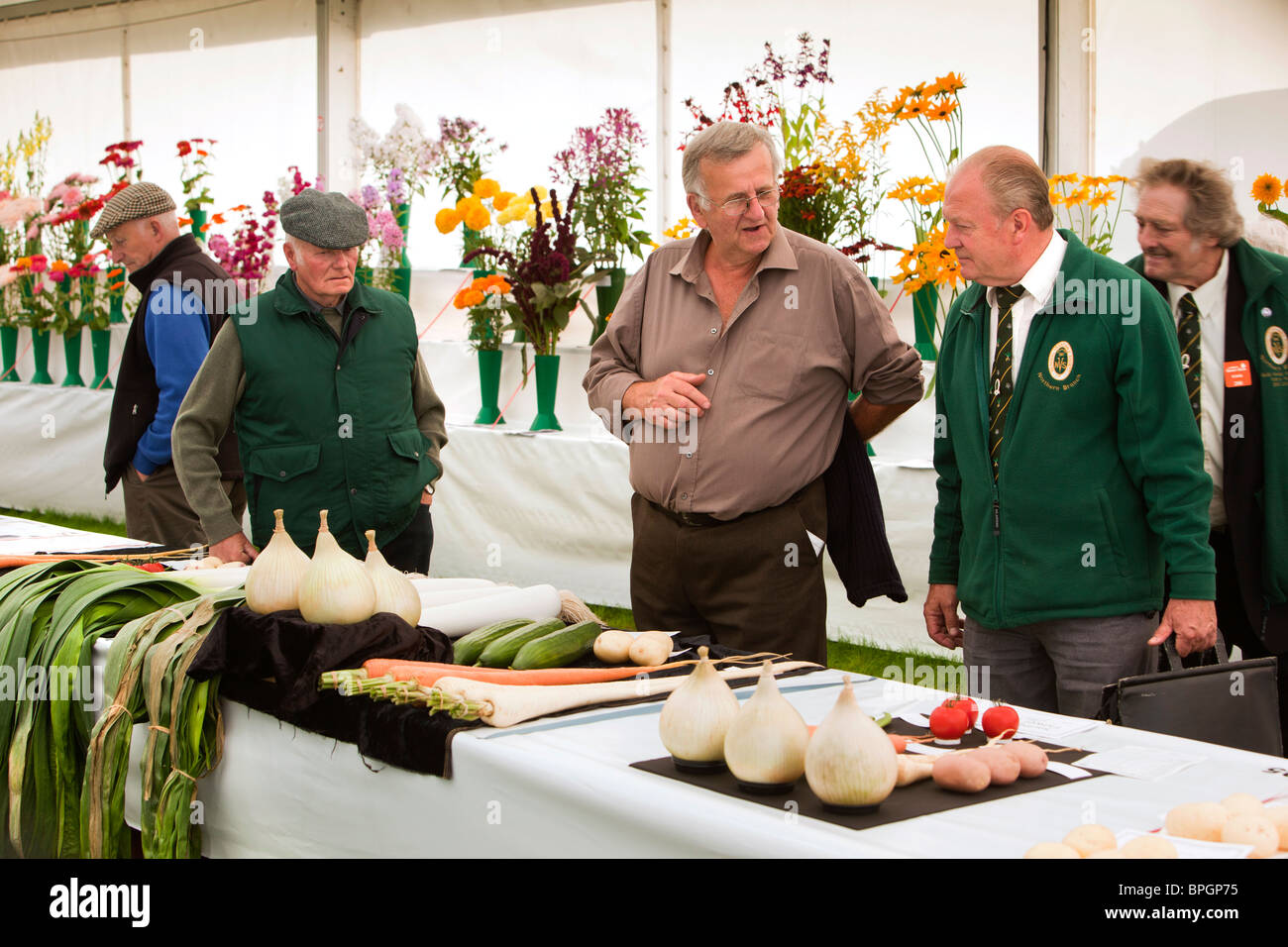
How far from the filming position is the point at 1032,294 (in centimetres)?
233

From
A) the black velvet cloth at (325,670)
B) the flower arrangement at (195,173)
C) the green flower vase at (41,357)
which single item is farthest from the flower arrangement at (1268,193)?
the green flower vase at (41,357)

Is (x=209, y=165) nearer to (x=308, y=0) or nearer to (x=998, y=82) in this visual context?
(x=308, y=0)

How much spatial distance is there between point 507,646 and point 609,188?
319 cm

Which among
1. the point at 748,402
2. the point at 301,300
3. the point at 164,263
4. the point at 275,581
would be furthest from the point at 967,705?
the point at 164,263

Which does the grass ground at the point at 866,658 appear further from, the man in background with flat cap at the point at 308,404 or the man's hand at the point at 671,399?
the man's hand at the point at 671,399

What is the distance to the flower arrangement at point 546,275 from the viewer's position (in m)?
4.91

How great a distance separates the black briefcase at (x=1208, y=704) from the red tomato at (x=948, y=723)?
35 cm

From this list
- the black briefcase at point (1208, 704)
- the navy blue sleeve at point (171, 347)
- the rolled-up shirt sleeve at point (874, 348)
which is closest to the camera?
the black briefcase at point (1208, 704)

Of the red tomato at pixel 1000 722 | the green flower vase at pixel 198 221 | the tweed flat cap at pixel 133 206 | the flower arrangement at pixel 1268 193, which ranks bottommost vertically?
the red tomato at pixel 1000 722

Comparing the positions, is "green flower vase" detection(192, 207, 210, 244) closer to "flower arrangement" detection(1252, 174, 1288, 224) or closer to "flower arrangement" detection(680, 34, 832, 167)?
"flower arrangement" detection(680, 34, 832, 167)

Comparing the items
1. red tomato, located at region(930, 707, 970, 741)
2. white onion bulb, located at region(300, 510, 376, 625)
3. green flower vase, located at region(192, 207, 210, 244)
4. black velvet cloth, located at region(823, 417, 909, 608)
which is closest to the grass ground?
black velvet cloth, located at region(823, 417, 909, 608)

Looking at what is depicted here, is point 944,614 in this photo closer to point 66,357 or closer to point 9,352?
point 66,357

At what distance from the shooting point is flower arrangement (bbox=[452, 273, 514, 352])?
4.97m
